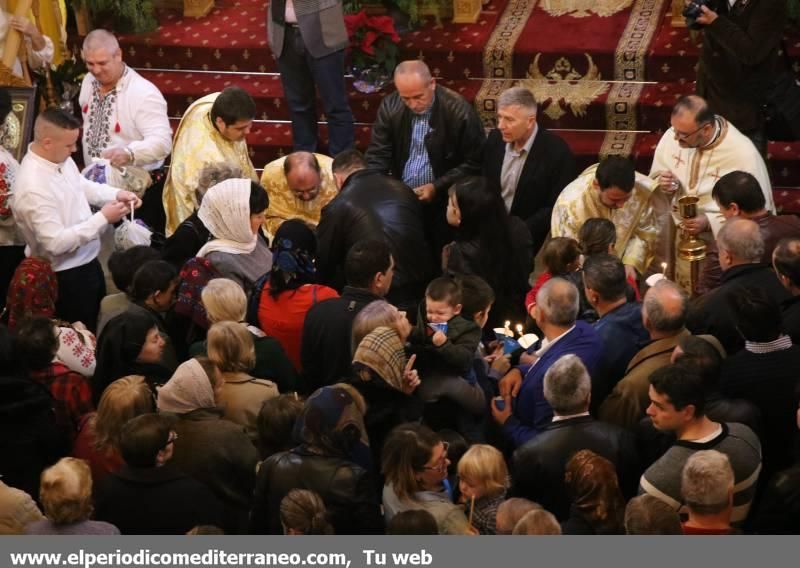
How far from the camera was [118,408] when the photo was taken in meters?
6.38

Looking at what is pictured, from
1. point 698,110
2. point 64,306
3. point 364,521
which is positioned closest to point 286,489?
point 364,521

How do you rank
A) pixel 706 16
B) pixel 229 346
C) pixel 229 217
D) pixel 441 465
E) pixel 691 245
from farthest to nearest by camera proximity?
pixel 706 16
pixel 691 245
pixel 229 217
pixel 229 346
pixel 441 465

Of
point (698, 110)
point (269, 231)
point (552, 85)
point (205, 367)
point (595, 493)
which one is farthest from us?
point (552, 85)

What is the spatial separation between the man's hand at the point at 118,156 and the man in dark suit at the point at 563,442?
163 inches

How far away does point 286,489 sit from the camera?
237 inches

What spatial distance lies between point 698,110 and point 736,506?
315 cm

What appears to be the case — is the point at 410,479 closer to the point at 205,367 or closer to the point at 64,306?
the point at 205,367

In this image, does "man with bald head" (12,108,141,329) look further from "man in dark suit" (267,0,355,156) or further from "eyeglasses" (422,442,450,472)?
"eyeglasses" (422,442,450,472)

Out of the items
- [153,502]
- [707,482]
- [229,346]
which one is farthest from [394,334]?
[707,482]

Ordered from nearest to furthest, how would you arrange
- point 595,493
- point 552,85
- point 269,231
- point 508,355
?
1. point 595,493
2. point 508,355
3. point 269,231
4. point 552,85

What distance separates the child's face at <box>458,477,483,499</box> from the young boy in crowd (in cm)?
75

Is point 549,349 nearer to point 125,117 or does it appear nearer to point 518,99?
point 518,99

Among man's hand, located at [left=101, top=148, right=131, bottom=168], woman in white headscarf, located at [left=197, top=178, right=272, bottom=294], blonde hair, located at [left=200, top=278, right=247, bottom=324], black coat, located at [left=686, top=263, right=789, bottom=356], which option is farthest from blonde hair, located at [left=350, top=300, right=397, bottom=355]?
man's hand, located at [left=101, top=148, right=131, bottom=168]

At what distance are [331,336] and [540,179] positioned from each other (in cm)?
248
